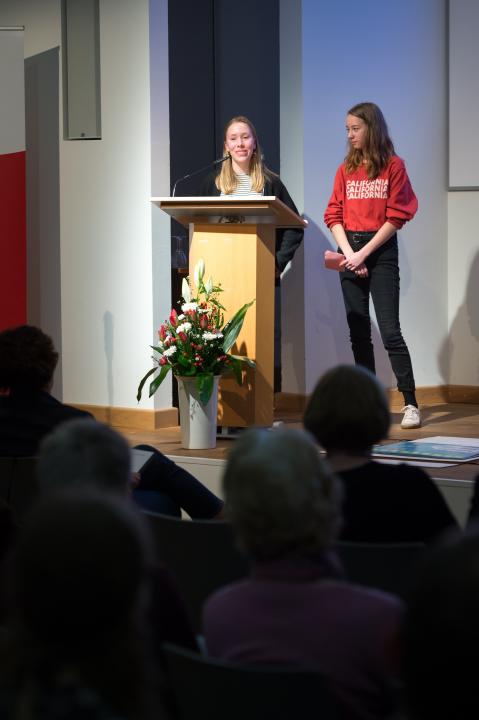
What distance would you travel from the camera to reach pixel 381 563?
1713 mm

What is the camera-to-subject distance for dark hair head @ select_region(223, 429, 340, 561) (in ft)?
4.58

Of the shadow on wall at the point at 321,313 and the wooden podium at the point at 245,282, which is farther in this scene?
the shadow on wall at the point at 321,313

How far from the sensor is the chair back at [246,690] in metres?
1.13

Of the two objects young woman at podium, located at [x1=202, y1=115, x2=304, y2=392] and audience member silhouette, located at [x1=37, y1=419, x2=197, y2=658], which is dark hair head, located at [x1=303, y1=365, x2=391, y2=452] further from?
young woman at podium, located at [x1=202, y1=115, x2=304, y2=392]

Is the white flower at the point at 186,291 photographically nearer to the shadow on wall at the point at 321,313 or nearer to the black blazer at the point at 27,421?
the shadow on wall at the point at 321,313

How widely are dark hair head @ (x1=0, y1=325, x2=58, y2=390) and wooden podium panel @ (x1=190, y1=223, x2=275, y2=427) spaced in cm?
205

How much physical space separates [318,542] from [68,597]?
52 cm

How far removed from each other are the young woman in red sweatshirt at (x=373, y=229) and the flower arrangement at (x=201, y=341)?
2.62 feet

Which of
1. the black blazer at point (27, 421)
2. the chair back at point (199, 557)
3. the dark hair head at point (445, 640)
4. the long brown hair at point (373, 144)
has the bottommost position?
the chair back at point (199, 557)

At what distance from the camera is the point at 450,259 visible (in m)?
6.69

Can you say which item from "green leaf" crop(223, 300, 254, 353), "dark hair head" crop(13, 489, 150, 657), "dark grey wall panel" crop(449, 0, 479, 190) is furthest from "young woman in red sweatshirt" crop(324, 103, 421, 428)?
"dark hair head" crop(13, 489, 150, 657)

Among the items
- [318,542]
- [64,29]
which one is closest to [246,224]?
[64,29]

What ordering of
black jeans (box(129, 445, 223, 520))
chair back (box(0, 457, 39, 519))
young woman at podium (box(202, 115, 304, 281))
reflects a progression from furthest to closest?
young woman at podium (box(202, 115, 304, 281)), black jeans (box(129, 445, 223, 520)), chair back (box(0, 457, 39, 519))

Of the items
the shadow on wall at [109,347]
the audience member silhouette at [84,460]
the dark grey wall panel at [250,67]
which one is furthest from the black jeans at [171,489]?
the dark grey wall panel at [250,67]
